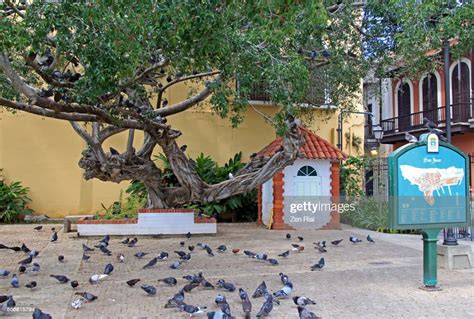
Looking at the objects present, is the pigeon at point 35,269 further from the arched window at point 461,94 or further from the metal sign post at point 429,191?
the arched window at point 461,94

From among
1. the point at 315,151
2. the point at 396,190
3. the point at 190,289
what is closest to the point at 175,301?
the point at 190,289

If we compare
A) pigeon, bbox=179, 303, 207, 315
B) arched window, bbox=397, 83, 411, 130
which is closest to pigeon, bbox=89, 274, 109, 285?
pigeon, bbox=179, 303, 207, 315

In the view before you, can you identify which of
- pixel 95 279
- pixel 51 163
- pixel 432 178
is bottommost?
pixel 95 279

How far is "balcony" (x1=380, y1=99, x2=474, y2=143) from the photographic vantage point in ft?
68.8

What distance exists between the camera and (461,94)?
21.5 meters

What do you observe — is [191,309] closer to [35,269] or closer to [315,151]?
[35,269]

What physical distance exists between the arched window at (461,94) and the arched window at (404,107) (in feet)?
11.1

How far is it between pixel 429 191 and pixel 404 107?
20.1m

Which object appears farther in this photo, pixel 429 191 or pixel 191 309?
pixel 429 191

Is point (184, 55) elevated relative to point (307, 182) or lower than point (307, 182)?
elevated

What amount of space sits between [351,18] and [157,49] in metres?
6.21

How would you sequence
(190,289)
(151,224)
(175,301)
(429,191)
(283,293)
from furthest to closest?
(151,224)
(429,191)
(190,289)
(283,293)
(175,301)

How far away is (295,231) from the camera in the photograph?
1423 centimetres

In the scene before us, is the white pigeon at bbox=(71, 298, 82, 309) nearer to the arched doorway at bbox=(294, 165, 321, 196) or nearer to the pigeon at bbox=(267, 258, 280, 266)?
the pigeon at bbox=(267, 258, 280, 266)
